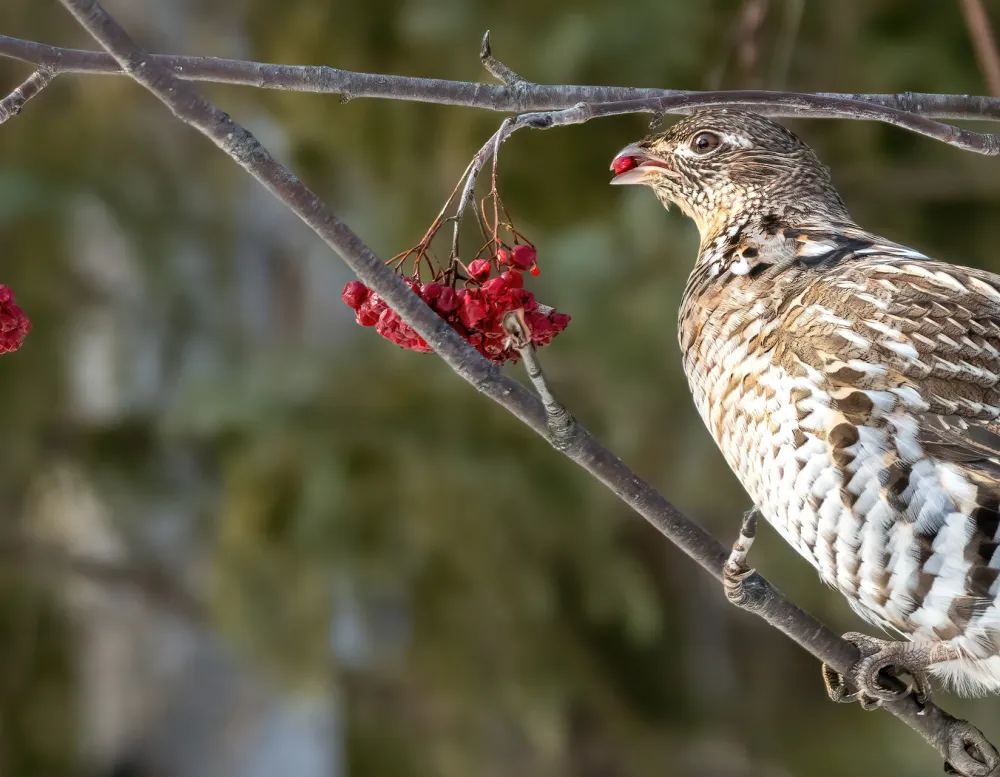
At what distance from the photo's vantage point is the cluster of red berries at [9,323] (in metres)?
1.53

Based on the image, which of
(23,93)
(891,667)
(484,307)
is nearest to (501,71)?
(484,307)

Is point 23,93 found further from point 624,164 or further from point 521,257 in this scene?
point 624,164

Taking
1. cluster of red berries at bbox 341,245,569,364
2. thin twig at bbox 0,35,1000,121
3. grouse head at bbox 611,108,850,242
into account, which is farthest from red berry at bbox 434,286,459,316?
grouse head at bbox 611,108,850,242

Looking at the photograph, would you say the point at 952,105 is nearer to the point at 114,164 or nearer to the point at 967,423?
the point at 967,423

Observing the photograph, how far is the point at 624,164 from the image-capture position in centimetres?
231

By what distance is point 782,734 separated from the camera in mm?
5637

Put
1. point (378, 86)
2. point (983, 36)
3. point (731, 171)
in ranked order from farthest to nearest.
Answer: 1. point (731, 171)
2. point (983, 36)
3. point (378, 86)

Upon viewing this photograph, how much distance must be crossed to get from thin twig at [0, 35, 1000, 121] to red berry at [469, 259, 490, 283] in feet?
0.90

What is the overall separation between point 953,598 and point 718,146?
963 mm

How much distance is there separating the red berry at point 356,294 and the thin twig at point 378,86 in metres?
0.31

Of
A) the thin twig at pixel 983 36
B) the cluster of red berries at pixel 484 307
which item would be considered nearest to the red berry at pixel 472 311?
the cluster of red berries at pixel 484 307

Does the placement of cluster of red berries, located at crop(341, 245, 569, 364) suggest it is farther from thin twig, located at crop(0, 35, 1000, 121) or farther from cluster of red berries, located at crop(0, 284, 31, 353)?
cluster of red berries, located at crop(0, 284, 31, 353)

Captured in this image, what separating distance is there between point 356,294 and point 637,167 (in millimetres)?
943

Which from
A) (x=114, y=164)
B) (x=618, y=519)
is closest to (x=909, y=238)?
(x=618, y=519)
